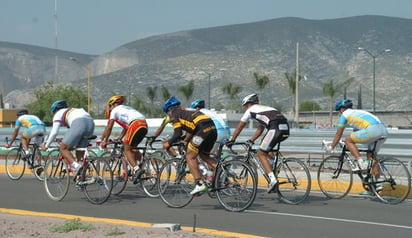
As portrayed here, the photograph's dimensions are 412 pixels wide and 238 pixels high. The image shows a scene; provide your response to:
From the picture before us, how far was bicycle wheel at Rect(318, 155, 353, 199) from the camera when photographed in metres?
12.5

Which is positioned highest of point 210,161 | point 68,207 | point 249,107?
point 249,107

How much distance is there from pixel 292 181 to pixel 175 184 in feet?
6.49

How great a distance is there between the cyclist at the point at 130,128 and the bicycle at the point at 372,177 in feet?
11.1

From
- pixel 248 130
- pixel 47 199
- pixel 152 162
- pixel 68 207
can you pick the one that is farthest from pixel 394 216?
pixel 248 130

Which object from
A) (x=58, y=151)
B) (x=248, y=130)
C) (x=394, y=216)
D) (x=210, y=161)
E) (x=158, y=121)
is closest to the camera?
(x=394, y=216)

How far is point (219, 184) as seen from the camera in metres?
10.6

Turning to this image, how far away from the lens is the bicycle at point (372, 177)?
38.8 feet

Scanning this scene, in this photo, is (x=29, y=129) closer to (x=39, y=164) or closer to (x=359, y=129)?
(x=39, y=164)

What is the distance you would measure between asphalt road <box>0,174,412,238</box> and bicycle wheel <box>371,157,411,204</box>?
19 cm

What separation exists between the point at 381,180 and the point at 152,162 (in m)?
4.05

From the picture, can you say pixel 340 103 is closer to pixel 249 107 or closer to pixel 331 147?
pixel 331 147

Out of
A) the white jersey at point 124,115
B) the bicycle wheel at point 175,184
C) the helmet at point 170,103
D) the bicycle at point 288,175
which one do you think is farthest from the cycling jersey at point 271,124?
the white jersey at point 124,115

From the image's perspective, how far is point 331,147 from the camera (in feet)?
41.3

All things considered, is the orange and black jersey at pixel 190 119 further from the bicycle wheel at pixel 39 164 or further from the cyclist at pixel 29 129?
the cyclist at pixel 29 129
